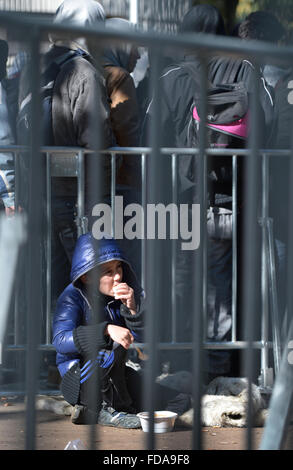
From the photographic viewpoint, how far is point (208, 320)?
17.2ft

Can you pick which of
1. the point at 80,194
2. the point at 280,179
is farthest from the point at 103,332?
the point at 280,179

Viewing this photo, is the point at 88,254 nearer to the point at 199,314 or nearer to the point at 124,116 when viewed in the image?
the point at 124,116

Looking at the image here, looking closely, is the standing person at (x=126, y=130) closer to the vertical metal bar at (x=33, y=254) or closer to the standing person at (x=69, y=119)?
the standing person at (x=69, y=119)

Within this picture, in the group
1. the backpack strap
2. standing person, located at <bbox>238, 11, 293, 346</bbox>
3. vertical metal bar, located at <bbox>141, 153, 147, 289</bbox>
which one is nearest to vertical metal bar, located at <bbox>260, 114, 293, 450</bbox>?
standing person, located at <bbox>238, 11, 293, 346</bbox>

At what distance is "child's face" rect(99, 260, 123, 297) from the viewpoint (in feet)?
14.5

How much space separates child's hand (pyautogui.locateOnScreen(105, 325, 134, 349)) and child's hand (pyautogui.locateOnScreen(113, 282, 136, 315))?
127mm

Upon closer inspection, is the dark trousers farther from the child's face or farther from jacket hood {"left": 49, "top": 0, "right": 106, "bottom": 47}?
jacket hood {"left": 49, "top": 0, "right": 106, "bottom": 47}

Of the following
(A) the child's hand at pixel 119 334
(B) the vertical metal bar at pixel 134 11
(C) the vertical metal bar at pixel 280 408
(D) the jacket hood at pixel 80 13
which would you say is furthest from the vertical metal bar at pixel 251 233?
(B) the vertical metal bar at pixel 134 11

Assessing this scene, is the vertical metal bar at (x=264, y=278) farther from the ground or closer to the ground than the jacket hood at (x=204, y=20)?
closer to the ground

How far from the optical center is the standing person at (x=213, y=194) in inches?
201

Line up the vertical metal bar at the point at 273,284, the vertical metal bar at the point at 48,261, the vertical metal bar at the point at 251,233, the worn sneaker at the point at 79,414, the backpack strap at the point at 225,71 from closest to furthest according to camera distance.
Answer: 1. the vertical metal bar at the point at 251,233
2. the worn sneaker at the point at 79,414
3. the vertical metal bar at the point at 48,261
4. the vertical metal bar at the point at 273,284
5. the backpack strap at the point at 225,71

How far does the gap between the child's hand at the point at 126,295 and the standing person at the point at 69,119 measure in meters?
0.60

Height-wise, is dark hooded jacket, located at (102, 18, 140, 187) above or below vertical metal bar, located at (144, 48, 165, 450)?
above

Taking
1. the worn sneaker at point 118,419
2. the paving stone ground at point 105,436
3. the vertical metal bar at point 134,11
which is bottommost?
the paving stone ground at point 105,436
